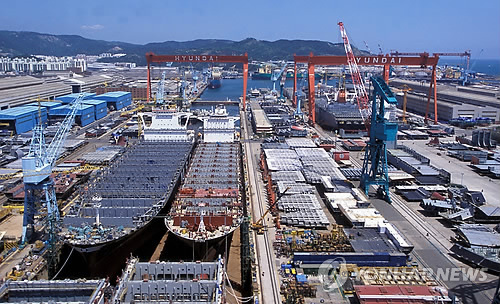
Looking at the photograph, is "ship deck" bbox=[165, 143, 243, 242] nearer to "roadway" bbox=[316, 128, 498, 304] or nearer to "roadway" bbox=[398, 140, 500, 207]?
"roadway" bbox=[316, 128, 498, 304]

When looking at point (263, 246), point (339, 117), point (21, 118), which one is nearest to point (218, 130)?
point (263, 246)

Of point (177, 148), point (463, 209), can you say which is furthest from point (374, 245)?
point (177, 148)

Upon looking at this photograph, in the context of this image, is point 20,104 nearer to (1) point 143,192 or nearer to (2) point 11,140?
(2) point 11,140

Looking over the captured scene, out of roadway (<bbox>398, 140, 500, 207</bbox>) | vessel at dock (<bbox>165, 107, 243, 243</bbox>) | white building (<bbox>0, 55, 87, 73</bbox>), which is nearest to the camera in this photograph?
vessel at dock (<bbox>165, 107, 243, 243</bbox>)

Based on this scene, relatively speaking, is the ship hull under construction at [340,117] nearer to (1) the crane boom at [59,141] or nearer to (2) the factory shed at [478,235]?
Result: (2) the factory shed at [478,235]

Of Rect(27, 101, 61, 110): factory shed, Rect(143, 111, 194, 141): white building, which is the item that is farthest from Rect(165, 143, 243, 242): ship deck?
Rect(27, 101, 61, 110): factory shed

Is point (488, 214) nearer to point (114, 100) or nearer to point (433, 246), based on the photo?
point (433, 246)

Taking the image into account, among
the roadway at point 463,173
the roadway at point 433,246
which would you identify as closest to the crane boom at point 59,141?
the roadway at point 433,246
